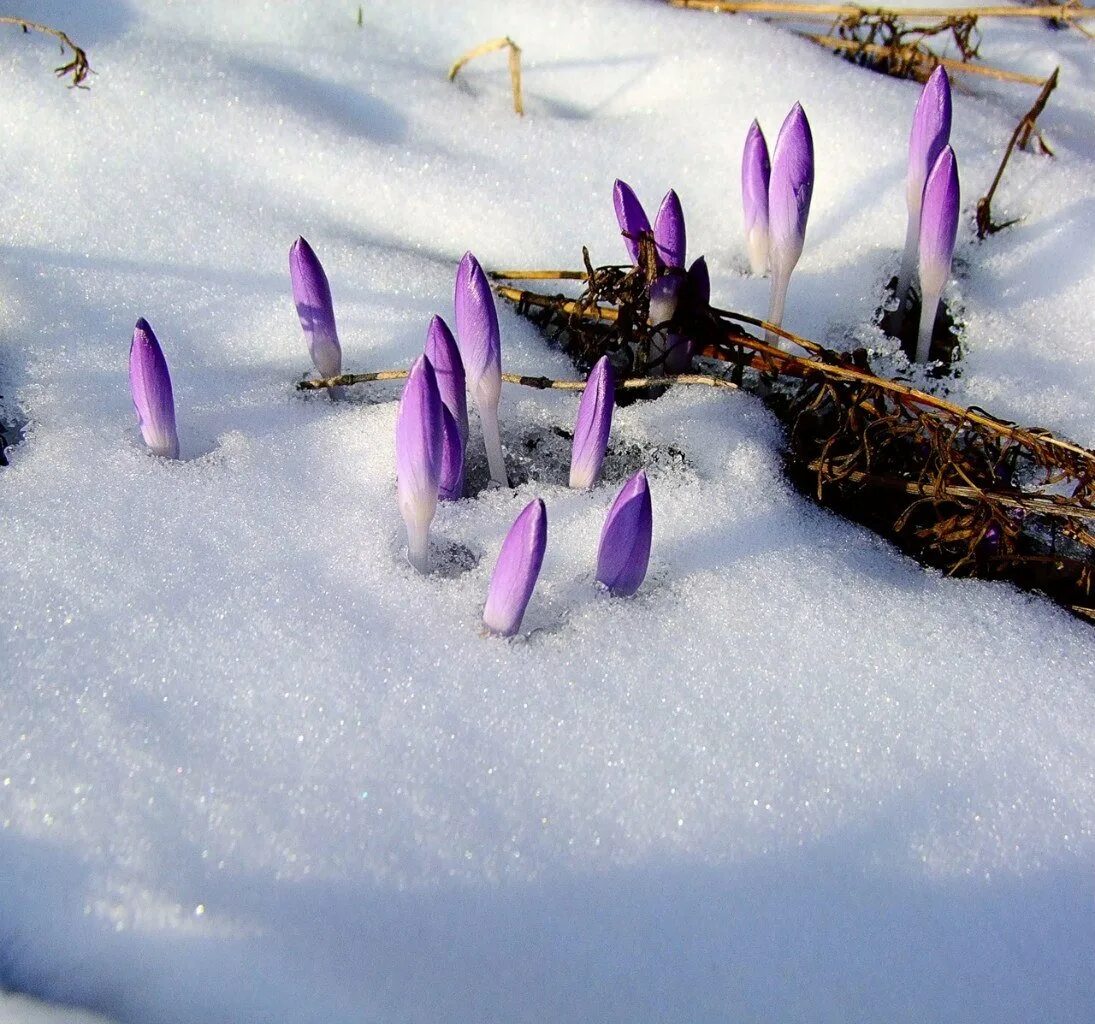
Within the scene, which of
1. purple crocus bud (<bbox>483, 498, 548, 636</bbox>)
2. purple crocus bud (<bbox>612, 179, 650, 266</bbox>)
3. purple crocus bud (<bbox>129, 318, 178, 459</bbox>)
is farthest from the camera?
purple crocus bud (<bbox>612, 179, 650, 266</bbox>)

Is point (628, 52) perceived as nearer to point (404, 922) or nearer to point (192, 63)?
point (192, 63)

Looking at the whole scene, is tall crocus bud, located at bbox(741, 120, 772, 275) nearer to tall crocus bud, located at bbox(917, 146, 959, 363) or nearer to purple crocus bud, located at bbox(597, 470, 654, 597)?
tall crocus bud, located at bbox(917, 146, 959, 363)

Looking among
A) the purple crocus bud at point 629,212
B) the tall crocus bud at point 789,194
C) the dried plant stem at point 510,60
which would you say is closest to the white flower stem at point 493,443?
the purple crocus bud at point 629,212

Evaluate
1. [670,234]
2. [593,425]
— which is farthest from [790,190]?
[593,425]

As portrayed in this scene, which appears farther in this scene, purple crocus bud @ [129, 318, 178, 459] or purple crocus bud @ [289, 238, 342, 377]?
purple crocus bud @ [289, 238, 342, 377]

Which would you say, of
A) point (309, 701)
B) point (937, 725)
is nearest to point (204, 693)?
point (309, 701)

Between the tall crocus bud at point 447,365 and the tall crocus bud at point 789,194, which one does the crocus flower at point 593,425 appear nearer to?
the tall crocus bud at point 447,365

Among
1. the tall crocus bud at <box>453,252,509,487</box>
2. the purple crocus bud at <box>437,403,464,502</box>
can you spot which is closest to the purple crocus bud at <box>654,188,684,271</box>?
the tall crocus bud at <box>453,252,509,487</box>
